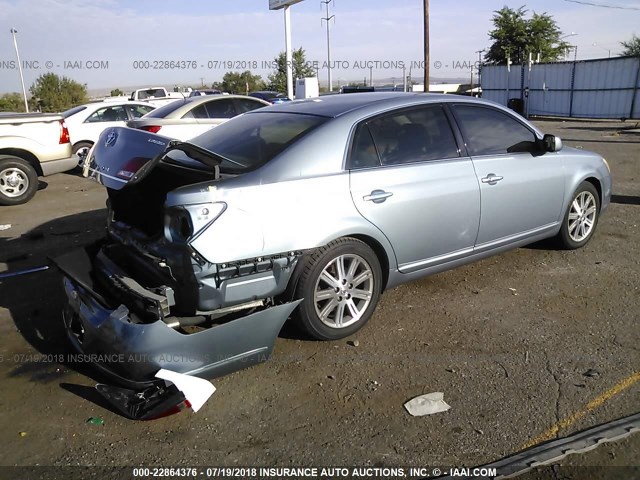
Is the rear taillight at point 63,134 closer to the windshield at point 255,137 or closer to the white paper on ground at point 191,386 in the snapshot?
the windshield at point 255,137

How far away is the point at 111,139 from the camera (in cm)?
372

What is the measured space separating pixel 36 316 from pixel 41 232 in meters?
3.00

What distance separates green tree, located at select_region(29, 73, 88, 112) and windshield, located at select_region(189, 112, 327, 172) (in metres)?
44.6

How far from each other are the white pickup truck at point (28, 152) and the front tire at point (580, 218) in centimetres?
824

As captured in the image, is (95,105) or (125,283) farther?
(95,105)

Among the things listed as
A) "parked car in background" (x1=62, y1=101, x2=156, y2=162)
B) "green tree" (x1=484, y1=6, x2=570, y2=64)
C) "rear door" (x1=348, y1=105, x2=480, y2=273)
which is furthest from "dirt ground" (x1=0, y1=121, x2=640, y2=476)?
"green tree" (x1=484, y1=6, x2=570, y2=64)

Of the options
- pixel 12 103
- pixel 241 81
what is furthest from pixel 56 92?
pixel 241 81

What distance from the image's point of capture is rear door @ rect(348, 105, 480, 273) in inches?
151

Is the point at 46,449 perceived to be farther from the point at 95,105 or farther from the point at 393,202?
the point at 95,105

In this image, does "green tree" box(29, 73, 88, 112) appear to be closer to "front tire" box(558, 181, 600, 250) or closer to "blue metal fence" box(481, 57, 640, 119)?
"blue metal fence" box(481, 57, 640, 119)

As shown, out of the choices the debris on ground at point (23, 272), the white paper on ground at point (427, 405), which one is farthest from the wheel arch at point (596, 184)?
the debris on ground at point (23, 272)

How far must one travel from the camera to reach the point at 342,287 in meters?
3.76

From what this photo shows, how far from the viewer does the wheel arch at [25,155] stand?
912 cm

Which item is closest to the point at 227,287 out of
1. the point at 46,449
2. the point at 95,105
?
the point at 46,449
